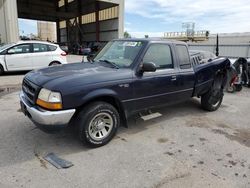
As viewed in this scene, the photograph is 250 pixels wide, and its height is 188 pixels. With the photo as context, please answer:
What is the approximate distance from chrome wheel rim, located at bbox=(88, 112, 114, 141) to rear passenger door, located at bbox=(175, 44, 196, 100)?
1.84 meters

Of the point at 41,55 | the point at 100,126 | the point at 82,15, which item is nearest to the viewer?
the point at 100,126

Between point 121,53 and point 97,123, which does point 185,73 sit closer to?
point 121,53

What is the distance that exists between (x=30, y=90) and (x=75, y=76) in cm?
80

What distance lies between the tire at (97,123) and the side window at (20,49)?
809cm

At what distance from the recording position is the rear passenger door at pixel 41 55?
34.3 feet

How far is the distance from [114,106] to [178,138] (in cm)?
137

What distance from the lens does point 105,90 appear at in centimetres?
355

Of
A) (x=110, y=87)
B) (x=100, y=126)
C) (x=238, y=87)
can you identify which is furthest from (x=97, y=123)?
(x=238, y=87)

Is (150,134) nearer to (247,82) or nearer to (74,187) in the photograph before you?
(74,187)

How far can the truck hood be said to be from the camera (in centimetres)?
328

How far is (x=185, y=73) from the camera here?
4855 millimetres

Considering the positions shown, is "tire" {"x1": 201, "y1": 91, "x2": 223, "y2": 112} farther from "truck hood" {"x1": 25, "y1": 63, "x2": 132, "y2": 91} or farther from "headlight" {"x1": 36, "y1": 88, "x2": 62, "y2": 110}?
"headlight" {"x1": 36, "y1": 88, "x2": 62, "y2": 110}

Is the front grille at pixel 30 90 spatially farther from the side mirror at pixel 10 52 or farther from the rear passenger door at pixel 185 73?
the side mirror at pixel 10 52

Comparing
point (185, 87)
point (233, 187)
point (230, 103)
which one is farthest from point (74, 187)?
point (230, 103)
